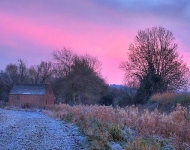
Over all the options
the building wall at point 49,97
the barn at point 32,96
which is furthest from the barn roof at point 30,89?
the building wall at point 49,97

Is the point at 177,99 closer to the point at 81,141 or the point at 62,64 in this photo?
the point at 81,141

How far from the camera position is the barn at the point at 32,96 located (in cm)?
6544

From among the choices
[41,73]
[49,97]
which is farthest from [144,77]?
[41,73]

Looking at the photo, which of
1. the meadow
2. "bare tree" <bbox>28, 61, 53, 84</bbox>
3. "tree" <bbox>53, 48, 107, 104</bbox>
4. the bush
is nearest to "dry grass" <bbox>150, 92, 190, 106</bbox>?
the bush

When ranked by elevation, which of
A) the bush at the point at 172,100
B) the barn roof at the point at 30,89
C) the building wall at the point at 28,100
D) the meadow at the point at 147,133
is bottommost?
the meadow at the point at 147,133

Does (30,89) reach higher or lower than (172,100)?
higher

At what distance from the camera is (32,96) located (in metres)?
66.2

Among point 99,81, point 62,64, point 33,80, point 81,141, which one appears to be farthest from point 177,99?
point 33,80

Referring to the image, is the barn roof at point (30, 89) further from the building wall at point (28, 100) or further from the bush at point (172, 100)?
the bush at point (172, 100)

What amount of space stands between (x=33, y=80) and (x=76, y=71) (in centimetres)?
3171

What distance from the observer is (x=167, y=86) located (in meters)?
40.3

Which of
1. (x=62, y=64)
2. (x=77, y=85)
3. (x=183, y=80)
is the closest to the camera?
(x=183, y=80)

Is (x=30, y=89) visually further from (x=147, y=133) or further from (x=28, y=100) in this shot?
(x=147, y=133)

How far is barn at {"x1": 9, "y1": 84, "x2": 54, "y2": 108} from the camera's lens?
65438 millimetres
